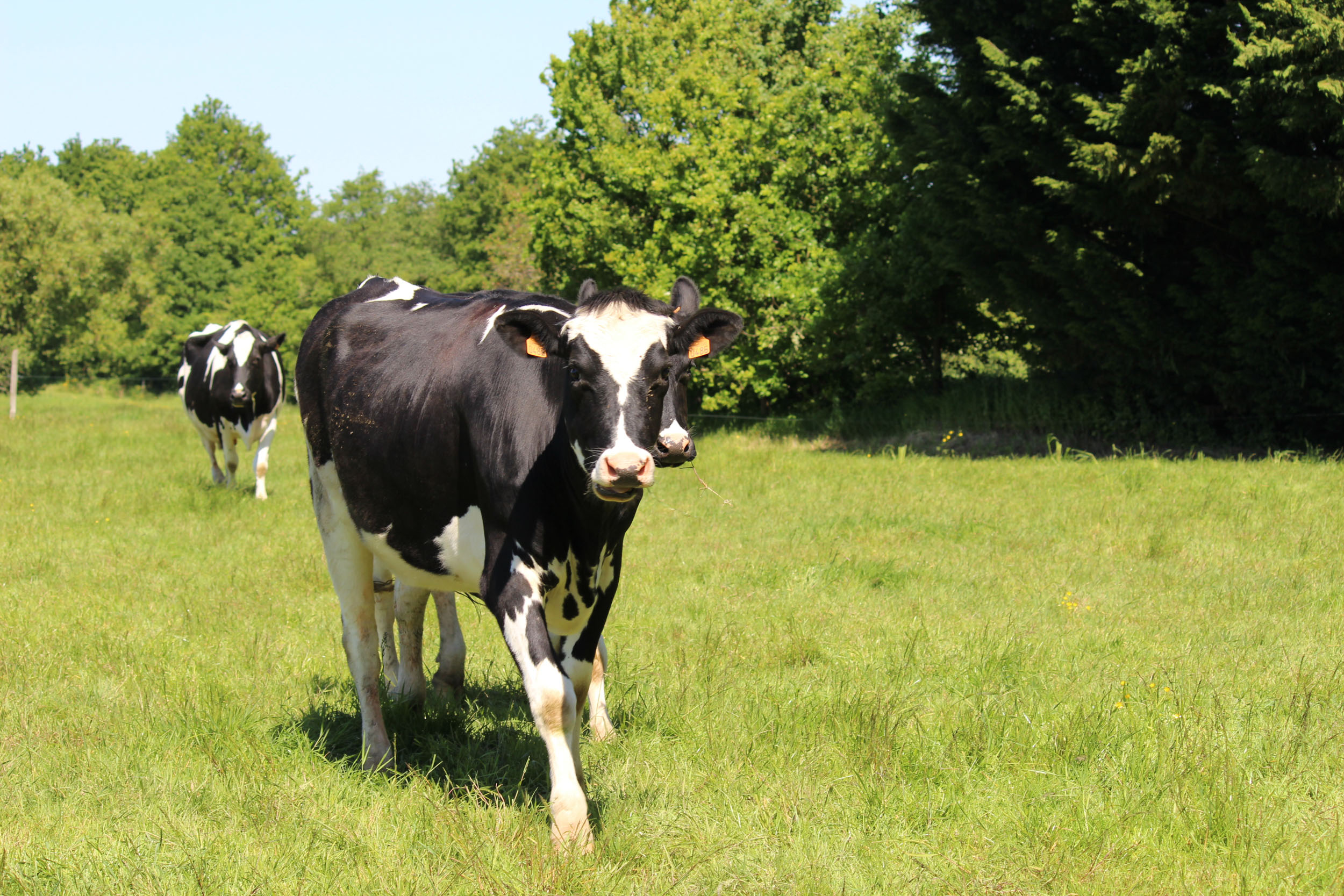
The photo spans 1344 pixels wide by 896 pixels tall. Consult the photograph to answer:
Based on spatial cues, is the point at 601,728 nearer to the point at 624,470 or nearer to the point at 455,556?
the point at 455,556

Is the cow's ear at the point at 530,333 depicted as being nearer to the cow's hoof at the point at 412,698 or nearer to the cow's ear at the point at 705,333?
the cow's ear at the point at 705,333

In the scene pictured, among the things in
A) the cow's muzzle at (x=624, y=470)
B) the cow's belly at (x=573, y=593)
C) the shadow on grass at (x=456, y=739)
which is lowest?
the shadow on grass at (x=456, y=739)

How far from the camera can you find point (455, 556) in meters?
4.36

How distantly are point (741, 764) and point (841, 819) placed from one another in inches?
24.2

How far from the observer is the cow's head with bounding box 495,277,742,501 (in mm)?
3418

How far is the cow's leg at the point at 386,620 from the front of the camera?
5.82m

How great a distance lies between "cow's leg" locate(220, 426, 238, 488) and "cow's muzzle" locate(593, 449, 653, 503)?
11905 mm

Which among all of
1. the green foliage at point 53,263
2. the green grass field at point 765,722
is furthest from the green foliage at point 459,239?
the green grass field at point 765,722

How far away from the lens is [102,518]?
11.0 metres

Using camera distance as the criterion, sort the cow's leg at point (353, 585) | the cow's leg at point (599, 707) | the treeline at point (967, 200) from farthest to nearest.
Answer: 1. the treeline at point (967, 200)
2. the cow's leg at point (599, 707)
3. the cow's leg at point (353, 585)

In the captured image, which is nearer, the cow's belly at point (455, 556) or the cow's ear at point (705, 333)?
the cow's ear at point (705, 333)

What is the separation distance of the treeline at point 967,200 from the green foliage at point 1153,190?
1.5 inches

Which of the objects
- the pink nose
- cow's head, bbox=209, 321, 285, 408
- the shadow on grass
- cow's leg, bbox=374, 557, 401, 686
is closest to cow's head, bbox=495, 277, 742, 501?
the pink nose

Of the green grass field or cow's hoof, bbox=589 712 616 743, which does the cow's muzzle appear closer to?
the green grass field
